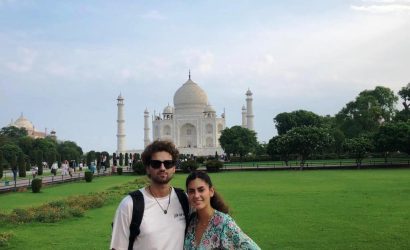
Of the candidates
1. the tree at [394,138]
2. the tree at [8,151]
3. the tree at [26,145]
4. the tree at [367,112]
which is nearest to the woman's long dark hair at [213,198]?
the tree at [394,138]

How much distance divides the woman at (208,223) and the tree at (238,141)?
52315mm

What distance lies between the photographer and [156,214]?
3.19m

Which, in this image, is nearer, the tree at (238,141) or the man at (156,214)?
the man at (156,214)

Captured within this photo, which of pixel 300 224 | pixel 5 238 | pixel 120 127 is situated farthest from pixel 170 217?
pixel 120 127

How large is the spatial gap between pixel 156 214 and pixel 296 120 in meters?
57.6

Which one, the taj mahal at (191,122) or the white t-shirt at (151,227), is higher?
the taj mahal at (191,122)

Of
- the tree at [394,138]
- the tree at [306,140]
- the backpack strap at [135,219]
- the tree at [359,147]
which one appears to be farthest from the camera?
the tree at [306,140]

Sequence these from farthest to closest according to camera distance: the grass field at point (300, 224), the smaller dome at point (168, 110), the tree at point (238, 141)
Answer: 1. the smaller dome at point (168, 110)
2. the tree at point (238, 141)
3. the grass field at point (300, 224)

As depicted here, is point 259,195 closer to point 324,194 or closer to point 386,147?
point 324,194

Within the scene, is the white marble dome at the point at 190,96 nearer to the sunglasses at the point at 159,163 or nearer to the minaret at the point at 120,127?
the minaret at the point at 120,127

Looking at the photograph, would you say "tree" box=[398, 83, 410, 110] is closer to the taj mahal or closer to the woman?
the taj mahal

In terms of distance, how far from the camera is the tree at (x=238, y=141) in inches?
2199

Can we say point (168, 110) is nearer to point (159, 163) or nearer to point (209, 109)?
point (209, 109)

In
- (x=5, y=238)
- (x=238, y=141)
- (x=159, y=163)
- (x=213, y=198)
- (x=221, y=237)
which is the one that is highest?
(x=238, y=141)
